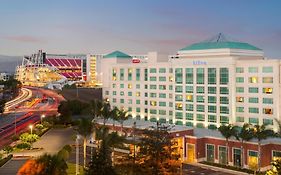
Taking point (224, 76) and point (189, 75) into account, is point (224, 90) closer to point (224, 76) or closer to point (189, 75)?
point (224, 76)

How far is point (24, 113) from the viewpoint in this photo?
346 ft

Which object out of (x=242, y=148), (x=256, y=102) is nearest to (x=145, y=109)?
(x=256, y=102)

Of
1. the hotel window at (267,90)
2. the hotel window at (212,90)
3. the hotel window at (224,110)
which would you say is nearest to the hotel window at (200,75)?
the hotel window at (212,90)

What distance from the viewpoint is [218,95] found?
218ft

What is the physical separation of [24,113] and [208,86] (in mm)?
57554

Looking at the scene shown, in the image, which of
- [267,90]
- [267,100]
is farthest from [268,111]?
[267,90]

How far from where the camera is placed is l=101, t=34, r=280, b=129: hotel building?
6300 centimetres

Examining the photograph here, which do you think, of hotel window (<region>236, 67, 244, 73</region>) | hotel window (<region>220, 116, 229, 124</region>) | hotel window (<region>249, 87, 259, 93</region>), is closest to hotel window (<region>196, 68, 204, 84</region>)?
hotel window (<region>236, 67, 244, 73</region>)

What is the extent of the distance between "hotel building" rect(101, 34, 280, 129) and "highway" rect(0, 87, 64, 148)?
78.9ft

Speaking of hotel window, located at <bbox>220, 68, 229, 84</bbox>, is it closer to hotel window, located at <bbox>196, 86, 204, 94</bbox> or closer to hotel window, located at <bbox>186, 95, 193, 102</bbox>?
hotel window, located at <bbox>196, 86, 204, 94</bbox>

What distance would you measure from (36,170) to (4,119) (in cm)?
6902

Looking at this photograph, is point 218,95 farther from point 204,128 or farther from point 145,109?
point 145,109

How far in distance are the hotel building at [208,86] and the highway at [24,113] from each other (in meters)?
24.0

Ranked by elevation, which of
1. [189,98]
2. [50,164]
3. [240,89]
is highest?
[240,89]
